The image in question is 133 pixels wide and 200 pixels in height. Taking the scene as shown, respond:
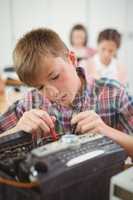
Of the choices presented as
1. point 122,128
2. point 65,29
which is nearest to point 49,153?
point 122,128

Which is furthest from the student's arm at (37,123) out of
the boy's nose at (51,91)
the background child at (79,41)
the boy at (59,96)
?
the background child at (79,41)

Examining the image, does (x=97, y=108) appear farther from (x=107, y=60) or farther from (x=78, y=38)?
(x=78, y=38)

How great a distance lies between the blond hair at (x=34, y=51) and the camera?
86cm

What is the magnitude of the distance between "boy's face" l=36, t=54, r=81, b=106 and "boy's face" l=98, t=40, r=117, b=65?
187cm

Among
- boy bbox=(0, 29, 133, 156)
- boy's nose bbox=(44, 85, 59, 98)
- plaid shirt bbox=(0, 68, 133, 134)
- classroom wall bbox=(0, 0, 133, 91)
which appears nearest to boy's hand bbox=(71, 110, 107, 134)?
boy bbox=(0, 29, 133, 156)

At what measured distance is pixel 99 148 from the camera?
2.07 ft

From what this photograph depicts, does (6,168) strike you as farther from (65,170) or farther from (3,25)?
(3,25)

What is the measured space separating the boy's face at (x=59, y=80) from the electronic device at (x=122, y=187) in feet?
1.23

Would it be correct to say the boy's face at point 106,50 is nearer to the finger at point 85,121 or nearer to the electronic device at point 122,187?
the finger at point 85,121

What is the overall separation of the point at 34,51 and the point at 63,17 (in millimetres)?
3597

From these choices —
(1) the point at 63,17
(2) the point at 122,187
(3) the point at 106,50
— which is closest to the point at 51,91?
(2) the point at 122,187

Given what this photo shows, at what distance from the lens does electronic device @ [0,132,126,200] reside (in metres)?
0.54

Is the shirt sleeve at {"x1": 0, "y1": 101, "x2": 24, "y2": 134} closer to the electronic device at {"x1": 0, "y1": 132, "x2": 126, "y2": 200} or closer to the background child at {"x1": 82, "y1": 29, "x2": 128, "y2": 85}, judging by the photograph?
the electronic device at {"x1": 0, "y1": 132, "x2": 126, "y2": 200}

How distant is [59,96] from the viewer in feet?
3.02
